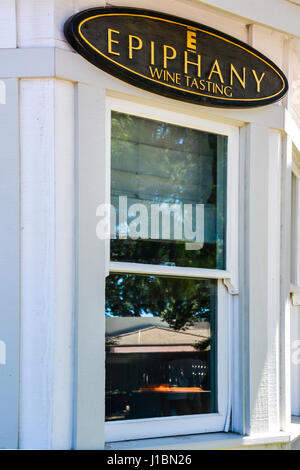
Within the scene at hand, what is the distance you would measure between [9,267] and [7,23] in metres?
1.18

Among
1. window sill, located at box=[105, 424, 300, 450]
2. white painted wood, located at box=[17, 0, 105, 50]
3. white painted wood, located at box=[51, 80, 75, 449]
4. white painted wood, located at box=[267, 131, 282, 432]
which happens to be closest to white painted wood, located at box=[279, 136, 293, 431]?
Answer: white painted wood, located at box=[267, 131, 282, 432]

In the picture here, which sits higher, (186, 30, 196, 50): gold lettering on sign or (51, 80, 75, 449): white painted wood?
(186, 30, 196, 50): gold lettering on sign

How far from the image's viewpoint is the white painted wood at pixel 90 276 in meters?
2.93

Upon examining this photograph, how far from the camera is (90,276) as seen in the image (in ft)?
9.82

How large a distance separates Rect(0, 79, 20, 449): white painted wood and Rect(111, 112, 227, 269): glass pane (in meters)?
Answer: 0.55

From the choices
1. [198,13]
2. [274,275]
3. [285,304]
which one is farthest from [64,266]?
[198,13]

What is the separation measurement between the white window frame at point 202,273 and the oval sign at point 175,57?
0.14m

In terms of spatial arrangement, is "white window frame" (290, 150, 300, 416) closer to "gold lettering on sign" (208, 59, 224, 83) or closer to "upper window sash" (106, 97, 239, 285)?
"upper window sash" (106, 97, 239, 285)

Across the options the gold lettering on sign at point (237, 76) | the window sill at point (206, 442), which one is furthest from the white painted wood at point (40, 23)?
the window sill at point (206, 442)

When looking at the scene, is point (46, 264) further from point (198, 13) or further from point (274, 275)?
point (198, 13)

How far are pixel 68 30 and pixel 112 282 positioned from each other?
1264 mm

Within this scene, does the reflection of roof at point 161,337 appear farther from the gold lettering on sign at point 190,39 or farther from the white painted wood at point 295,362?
the gold lettering on sign at point 190,39

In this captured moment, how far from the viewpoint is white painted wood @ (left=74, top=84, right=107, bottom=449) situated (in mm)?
2930
